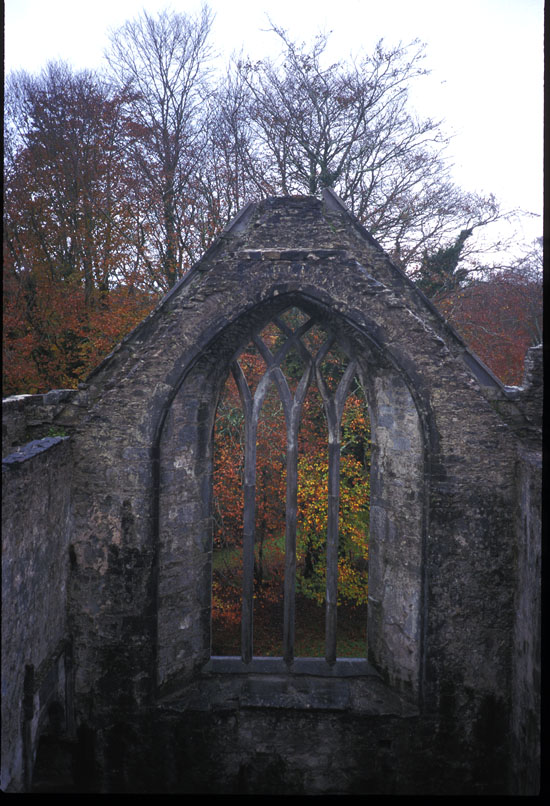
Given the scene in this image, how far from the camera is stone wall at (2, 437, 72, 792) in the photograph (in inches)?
164

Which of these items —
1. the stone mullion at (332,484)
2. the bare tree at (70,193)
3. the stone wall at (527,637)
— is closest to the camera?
the stone wall at (527,637)

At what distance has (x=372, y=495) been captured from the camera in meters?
6.45

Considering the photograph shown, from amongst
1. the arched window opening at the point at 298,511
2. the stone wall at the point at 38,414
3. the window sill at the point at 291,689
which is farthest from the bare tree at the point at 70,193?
the window sill at the point at 291,689

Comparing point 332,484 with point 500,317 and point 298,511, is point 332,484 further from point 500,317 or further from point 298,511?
point 500,317

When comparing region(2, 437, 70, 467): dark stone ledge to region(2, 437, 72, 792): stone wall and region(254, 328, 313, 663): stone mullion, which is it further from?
region(254, 328, 313, 663): stone mullion

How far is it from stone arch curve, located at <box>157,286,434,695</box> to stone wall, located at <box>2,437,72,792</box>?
101 cm

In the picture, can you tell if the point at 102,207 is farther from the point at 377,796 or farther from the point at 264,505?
the point at 377,796

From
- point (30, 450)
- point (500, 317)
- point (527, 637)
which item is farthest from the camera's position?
point (500, 317)

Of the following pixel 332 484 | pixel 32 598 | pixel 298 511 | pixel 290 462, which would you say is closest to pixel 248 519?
pixel 290 462

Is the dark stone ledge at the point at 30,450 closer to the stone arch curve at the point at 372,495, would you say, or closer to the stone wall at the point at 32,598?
the stone wall at the point at 32,598

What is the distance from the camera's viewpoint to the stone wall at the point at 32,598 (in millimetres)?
4156

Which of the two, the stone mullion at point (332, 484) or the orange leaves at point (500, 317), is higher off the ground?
the orange leaves at point (500, 317)

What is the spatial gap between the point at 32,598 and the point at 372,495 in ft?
12.2

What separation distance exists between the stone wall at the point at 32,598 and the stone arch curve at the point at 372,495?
1013 millimetres
